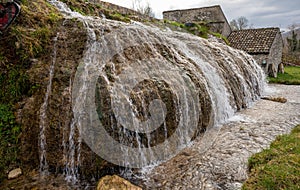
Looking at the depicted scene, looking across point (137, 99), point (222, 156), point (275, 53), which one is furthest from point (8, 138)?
point (275, 53)

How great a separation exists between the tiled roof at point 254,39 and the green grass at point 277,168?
41.8ft

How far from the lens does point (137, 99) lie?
3.81m

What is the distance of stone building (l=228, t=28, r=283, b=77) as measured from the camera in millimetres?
14648

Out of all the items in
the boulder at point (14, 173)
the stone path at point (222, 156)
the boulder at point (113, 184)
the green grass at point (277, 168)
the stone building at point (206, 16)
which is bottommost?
the stone path at point (222, 156)

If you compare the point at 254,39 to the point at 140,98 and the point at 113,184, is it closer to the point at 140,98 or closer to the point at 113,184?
the point at 140,98

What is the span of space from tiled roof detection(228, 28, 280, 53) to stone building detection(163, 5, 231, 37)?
3.15ft

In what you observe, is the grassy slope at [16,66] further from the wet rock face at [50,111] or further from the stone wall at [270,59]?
the stone wall at [270,59]

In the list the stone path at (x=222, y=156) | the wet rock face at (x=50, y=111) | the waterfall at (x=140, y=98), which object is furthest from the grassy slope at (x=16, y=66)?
the stone path at (x=222, y=156)

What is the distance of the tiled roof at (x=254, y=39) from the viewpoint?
48.9ft

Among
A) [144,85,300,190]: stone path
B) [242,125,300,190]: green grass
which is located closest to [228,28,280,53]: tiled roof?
[144,85,300,190]: stone path

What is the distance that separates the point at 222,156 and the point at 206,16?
15.4 metres

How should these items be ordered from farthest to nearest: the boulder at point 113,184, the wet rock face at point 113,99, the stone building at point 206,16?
the stone building at point 206,16
the wet rock face at point 113,99
the boulder at point 113,184

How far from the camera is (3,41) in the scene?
12.7 feet

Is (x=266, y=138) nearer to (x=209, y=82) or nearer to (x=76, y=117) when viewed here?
(x=209, y=82)
